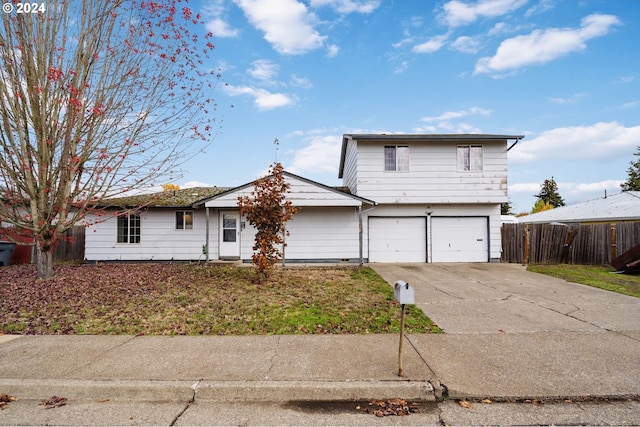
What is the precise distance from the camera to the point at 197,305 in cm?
756

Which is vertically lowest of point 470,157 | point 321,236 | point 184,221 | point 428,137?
point 321,236

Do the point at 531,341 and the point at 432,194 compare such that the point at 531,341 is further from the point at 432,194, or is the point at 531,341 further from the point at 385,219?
the point at 432,194

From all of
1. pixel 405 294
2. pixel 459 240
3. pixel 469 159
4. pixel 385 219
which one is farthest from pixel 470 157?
pixel 405 294

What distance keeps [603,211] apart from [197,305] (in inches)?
983

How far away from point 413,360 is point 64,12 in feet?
39.0

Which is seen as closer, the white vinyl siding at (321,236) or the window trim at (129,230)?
the white vinyl siding at (321,236)

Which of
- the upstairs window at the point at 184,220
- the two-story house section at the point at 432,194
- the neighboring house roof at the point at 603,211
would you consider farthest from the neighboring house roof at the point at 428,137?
the neighboring house roof at the point at 603,211

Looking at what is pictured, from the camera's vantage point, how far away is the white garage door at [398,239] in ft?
51.8

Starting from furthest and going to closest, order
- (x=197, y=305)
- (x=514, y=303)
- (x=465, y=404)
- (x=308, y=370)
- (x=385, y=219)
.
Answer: (x=385, y=219) < (x=514, y=303) < (x=197, y=305) < (x=308, y=370) < (x=465, y=404)

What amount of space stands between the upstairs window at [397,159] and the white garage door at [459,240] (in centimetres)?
291

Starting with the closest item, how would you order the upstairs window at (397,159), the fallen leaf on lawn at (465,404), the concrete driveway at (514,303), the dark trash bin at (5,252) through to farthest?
the fallen leaf on lawn at (465,404), the concrete driveway at (514,303), the dark trash bin at (5,252), the upstairs window at (397,159)

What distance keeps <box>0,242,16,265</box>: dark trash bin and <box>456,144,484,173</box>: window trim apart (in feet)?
68.5

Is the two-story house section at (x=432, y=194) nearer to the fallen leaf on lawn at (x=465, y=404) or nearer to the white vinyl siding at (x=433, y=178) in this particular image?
the white vinyl siding at (x=433, y=178)

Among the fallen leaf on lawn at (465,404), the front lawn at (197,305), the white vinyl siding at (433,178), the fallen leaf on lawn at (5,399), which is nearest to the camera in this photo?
the fallen leaf on lawn at (465,404)
